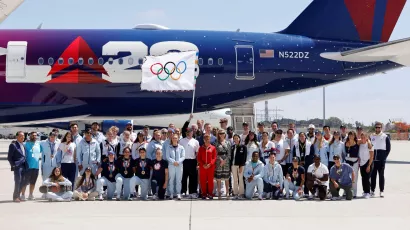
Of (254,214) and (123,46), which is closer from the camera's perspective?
(254,214)

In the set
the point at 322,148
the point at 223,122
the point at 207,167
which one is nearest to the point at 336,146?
the point at 322,148

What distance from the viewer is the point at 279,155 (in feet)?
46.8

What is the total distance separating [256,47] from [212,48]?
1.68 metres

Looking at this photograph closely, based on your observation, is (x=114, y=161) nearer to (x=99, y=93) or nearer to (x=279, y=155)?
(x=279, y=155)

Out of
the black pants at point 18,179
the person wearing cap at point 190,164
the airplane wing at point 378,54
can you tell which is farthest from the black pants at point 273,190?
the airplane wing at point 378,54

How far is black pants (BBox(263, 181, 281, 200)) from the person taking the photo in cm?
1325

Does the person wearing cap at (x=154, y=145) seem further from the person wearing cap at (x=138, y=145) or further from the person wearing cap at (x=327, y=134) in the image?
the person wearing cap at (x=327, y=134)

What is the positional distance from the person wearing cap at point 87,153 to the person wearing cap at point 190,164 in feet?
7.02

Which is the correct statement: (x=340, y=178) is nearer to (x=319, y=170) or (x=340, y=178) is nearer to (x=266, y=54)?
(x=319, y=170)

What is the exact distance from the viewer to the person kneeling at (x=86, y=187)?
12.9 m

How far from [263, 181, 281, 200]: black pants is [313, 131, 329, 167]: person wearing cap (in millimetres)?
1627

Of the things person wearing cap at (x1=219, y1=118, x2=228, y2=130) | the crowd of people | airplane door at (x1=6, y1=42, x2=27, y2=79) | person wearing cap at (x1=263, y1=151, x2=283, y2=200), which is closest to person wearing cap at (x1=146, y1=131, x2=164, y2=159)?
the crowd of people

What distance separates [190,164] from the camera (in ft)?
46.0

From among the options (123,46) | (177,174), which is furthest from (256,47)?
(177,174)
